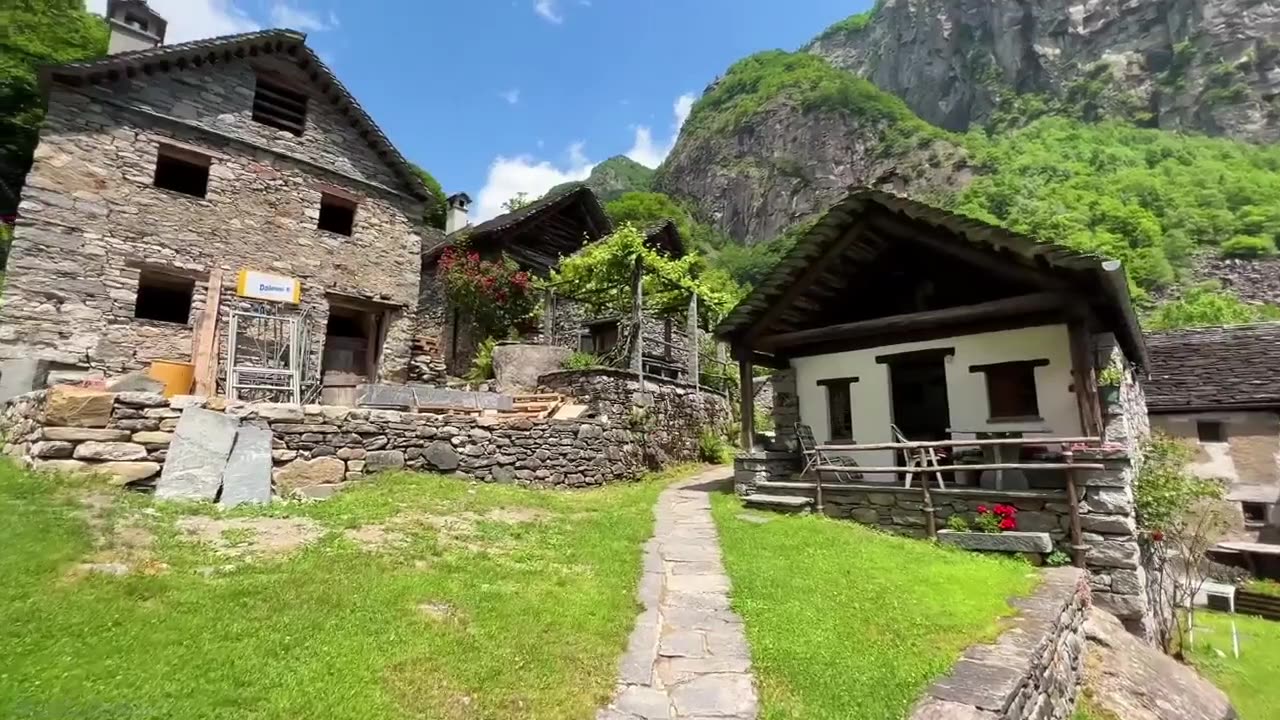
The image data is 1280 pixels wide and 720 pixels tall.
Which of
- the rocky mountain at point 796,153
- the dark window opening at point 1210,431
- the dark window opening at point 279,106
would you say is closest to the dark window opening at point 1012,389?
the dark window opening at point 1210,431

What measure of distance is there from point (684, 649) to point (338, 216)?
51.9 ft

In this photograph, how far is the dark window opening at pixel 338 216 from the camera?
15984 millimetres

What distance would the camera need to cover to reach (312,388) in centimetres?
1213

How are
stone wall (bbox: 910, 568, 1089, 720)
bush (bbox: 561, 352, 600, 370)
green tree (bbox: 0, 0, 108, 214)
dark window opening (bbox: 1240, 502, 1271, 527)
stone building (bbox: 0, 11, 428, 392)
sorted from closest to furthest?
stone wall (bbox: 910, 568, 1089, 720) → stone building (bbox: 0, 11, 428, 392) → bush (bbox: 561, 352, 600, 370) → dark window opening (bbox: 1240, 502, 1271, 527) → green tree (bbox: 0, 0, 108, 214)

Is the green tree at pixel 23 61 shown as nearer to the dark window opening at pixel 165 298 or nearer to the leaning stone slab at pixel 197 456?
the dark window opening at pixel 165 298

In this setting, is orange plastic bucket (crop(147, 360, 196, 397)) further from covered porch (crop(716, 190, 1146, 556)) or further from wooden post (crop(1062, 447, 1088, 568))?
wooden post (crop(1062, 447, 1088, 568))

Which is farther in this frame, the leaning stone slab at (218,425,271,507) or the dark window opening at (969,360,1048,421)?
the dark window opening at (969,360,1048,421)

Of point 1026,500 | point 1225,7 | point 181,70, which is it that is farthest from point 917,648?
point 1225,7

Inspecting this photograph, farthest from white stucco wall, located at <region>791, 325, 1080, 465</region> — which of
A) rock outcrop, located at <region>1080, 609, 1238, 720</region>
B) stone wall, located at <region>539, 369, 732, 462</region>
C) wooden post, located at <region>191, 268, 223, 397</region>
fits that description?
wooden post, located at <region>191, 268, 223, 397</region>

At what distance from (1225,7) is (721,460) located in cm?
7229

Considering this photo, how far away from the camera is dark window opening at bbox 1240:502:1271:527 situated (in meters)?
16.5

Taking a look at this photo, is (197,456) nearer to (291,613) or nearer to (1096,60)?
(291,613)

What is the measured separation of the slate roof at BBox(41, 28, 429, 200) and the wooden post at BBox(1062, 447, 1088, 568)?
16.4 meters

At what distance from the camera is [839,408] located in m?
11.9
